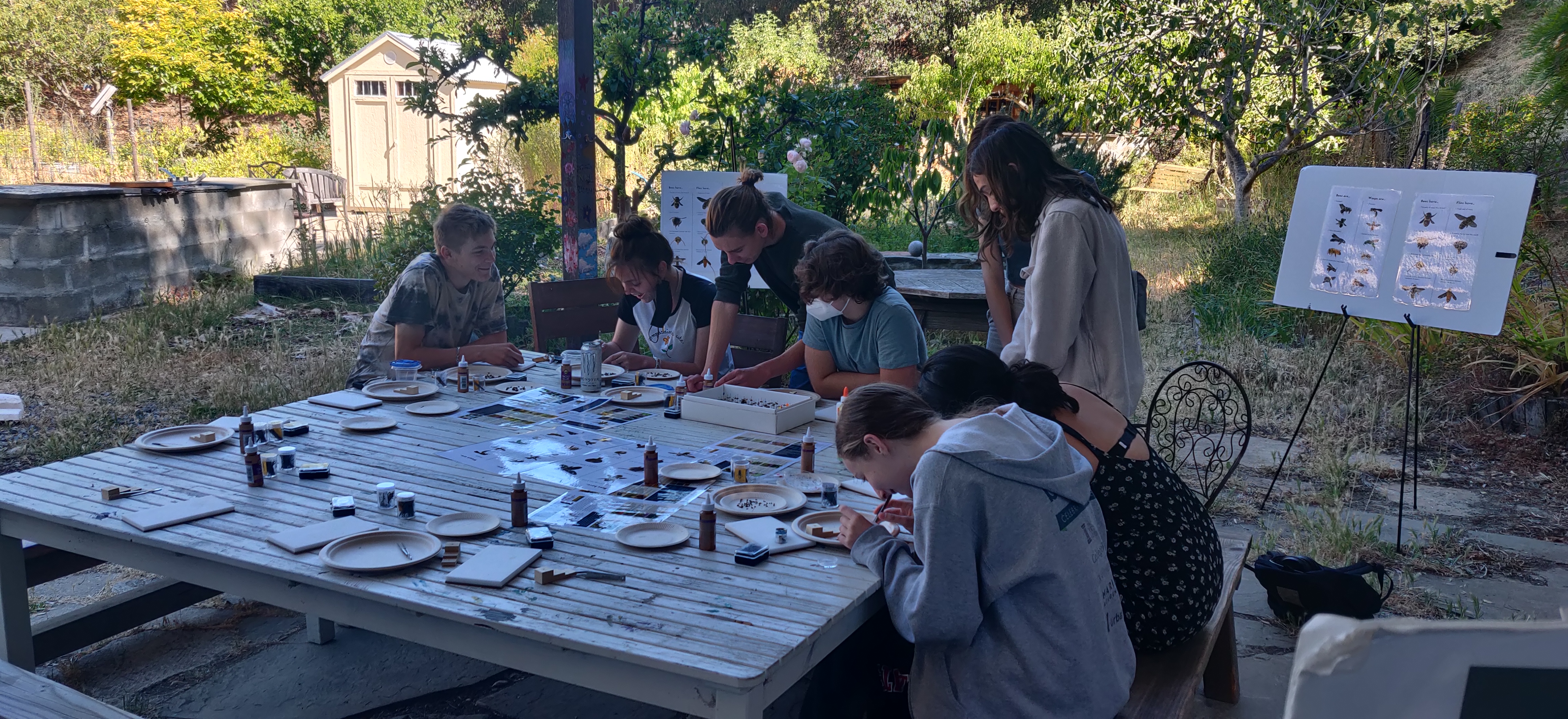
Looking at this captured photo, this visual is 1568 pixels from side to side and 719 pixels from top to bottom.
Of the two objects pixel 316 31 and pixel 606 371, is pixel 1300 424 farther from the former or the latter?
pixel 316 31

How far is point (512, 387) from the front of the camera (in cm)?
388

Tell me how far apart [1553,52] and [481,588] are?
6.26m

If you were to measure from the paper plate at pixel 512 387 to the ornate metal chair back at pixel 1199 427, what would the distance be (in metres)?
2.41

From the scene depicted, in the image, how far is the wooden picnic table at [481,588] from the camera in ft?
5.83

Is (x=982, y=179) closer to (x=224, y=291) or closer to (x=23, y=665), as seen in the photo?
(x=23, y=665)

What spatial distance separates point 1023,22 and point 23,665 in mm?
22118

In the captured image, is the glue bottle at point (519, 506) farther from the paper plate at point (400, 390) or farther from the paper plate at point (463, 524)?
the paper plate at point (400, 390)

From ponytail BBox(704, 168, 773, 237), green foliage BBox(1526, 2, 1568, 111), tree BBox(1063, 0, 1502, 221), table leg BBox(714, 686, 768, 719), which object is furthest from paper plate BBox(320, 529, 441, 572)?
tree BBox(1063, 0, 1502, 221)

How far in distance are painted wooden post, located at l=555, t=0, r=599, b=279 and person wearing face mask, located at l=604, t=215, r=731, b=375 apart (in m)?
0.88

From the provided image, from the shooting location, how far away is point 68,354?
7.02m

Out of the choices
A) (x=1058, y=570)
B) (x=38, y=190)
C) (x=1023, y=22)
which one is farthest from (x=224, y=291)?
(x=1023, y=22)

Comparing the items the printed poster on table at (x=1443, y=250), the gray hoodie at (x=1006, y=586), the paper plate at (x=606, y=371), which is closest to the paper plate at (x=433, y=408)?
the paper plate at (x=606, y=371)

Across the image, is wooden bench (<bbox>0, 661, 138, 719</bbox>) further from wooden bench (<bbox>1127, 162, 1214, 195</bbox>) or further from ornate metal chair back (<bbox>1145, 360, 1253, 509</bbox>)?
wooden bench (<bbox>1127, 162, 1214, 195</bbox>)

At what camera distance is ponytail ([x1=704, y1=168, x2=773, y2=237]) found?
4.04 meters
